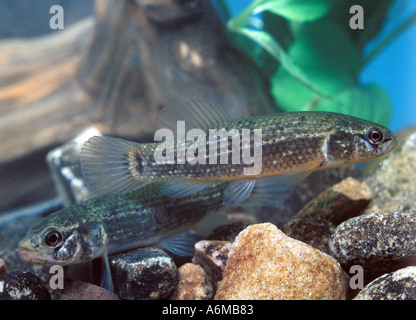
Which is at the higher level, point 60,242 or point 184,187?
point 184,187

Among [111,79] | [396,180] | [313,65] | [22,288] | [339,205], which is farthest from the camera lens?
[111,79]

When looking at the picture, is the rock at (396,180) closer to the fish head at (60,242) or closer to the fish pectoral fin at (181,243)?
the fish pectoral fin at (181,243)

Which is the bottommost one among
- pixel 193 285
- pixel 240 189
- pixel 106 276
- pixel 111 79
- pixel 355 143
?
pixel 193 285

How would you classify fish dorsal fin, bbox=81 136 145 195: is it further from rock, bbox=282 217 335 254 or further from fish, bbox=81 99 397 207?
rock, bbox=282 217 335 254

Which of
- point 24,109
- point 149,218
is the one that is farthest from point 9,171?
point 149,218

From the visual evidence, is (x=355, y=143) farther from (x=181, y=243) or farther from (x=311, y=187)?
(x=181, y=243)

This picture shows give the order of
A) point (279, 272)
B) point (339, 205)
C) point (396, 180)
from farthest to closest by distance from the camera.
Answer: point (396, 180) < point (339, 205) < point (279, 272)

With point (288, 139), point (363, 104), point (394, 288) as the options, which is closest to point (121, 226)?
point (288, 139)

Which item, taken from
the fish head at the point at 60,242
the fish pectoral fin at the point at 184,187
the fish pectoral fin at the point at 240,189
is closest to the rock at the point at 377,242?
the fish pectoral fin at the point at 240,189
